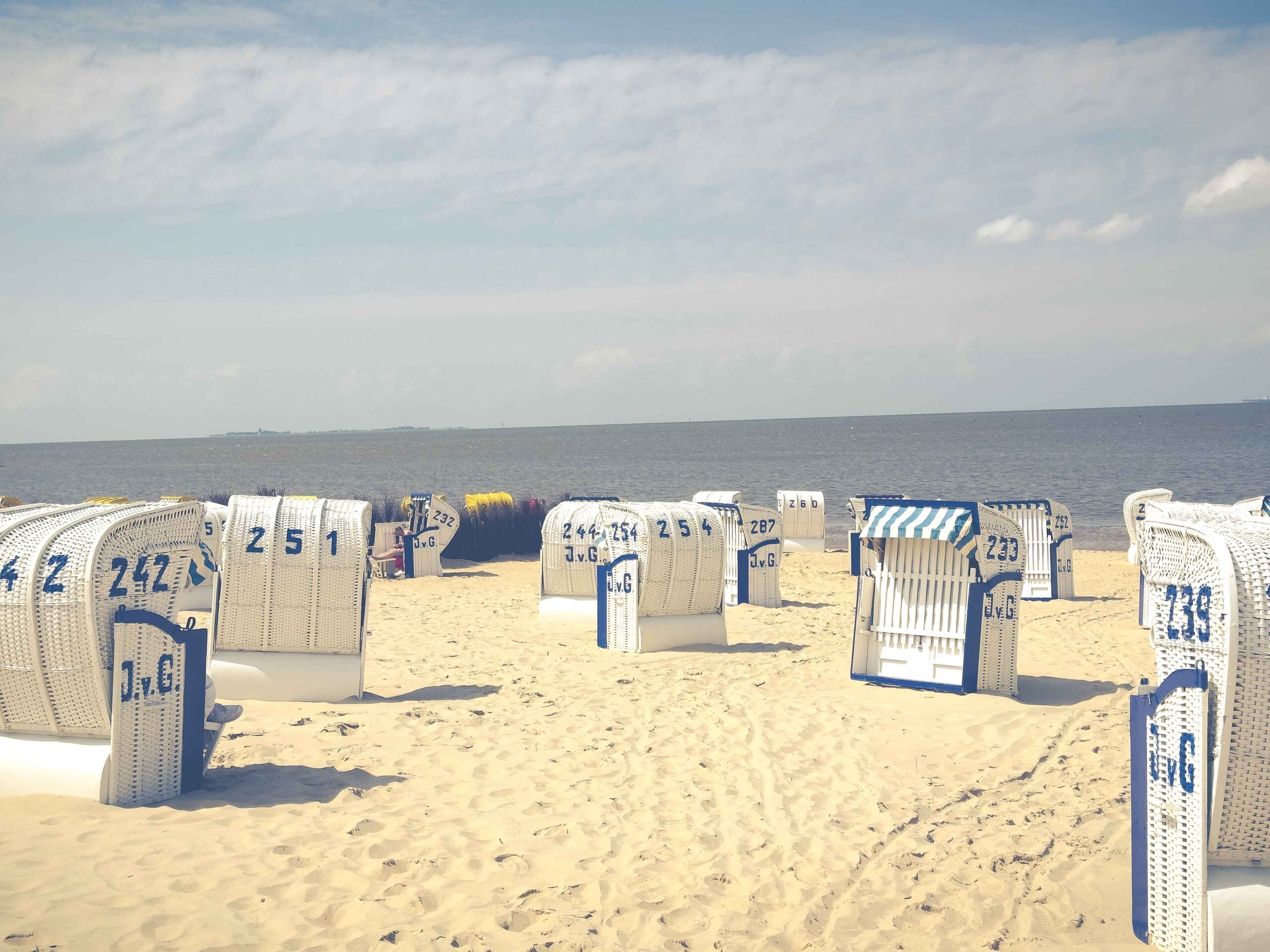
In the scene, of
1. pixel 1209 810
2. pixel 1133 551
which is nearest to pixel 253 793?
pixel 1209 810

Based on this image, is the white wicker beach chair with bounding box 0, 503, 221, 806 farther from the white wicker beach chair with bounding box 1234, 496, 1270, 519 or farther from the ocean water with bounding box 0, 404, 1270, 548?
the ocean water with bounding box 0, 404, 1270, 548

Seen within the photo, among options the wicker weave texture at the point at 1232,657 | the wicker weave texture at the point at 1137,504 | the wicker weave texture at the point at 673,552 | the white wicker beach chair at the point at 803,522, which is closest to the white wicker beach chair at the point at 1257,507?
the wicker weave texture at the point at 1232,657

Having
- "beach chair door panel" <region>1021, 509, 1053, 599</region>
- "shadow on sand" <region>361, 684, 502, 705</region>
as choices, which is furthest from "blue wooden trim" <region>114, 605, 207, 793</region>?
"beach chair door panel" <region>1021, 509, 1053, 599</region>

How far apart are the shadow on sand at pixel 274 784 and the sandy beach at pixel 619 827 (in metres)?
0.03

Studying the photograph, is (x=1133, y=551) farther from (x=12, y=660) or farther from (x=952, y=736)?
(x=12, y=660)

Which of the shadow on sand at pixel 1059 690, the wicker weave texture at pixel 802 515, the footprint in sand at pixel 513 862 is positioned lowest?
the footprint in sand at pixel 513 862

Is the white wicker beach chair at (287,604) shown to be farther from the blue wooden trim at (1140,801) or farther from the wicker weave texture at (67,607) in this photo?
the blue wooden trim at (1140,801)

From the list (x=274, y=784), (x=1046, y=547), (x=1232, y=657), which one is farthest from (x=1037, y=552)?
(x=274, y=784)

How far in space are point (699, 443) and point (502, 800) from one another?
125 metres

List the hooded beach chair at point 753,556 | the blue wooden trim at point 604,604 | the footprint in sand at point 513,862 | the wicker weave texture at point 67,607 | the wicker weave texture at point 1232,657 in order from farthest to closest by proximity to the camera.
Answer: the hooded beach chair at point 753,556 → the blue wooden trim at point 604,604 → the wicker weave texture at point 67,607 → the footprint in sand at point 513,862 → the wicker weave texture at point 1232,657

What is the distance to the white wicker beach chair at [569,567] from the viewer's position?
14.1m

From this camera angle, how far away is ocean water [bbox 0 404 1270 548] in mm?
46344

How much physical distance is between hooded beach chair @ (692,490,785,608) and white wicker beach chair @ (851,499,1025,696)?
5.85 meters

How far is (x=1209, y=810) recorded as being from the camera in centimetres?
431
